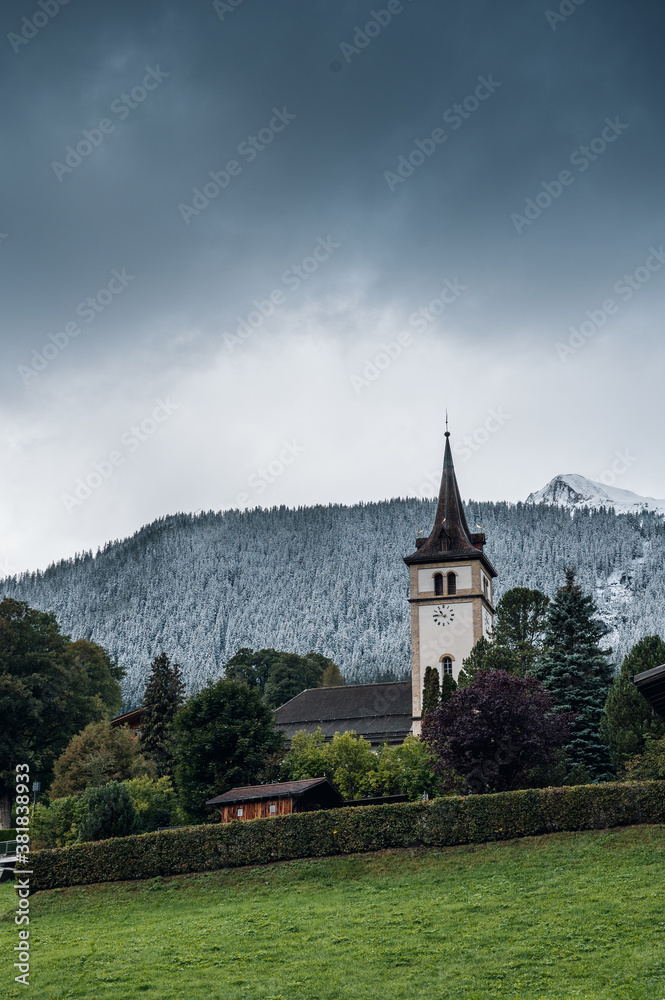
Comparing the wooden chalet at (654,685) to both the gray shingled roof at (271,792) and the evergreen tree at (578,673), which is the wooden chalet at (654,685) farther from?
the evergreen tree at (578,673)

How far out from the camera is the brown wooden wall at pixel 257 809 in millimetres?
35281

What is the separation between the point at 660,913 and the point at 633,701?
18757mm

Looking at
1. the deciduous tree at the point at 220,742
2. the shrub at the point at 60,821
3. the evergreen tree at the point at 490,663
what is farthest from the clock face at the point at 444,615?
the shrub at the point at 60,821

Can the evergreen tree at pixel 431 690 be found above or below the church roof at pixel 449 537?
below

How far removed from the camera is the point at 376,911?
22922 mm

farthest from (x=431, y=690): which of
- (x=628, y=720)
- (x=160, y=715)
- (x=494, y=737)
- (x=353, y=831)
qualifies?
(x=353, y=831)

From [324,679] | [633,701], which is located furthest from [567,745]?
[324,679]

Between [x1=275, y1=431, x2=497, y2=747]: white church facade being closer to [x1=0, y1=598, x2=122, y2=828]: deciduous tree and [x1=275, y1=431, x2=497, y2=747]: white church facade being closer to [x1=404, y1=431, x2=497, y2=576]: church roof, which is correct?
[x1=404, y1=431, x2=497, y2=576]: church roof

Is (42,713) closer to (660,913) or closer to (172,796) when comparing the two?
(172,796)

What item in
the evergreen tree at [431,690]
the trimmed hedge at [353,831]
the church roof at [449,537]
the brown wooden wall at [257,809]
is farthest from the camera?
the church roof at [449,537]

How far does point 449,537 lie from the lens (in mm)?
61156

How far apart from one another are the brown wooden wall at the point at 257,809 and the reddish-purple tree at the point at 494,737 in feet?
17.5

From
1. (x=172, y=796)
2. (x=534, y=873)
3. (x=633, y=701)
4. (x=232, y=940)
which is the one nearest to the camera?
(x=232, y=940)

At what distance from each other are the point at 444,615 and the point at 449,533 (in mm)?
5258
